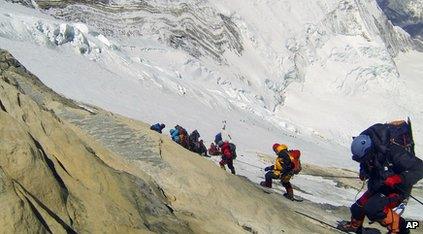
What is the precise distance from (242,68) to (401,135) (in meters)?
38.7

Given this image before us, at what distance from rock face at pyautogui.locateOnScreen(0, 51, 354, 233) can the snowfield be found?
6963 mm

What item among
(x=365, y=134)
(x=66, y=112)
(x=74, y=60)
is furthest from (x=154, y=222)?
(x=74, y=60)

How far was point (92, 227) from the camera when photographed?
5.51 metres

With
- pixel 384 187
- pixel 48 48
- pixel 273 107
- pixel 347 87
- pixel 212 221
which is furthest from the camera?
pixel 347 87

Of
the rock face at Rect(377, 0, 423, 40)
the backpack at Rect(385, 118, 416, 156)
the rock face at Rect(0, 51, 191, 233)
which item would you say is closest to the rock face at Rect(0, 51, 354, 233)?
the rock face at Rect(0, 51, 191, 233)

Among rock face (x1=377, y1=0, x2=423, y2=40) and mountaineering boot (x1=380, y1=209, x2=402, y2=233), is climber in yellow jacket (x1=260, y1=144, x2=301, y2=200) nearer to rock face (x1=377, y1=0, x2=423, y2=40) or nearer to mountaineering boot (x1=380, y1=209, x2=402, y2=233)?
mountaineering boot (x1=380, y1=209, x2=402, y2=233)

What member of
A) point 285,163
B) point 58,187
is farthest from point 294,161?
point 58,187

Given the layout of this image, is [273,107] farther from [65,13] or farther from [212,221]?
[212,221]

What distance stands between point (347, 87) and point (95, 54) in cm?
2709

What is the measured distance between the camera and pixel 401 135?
7.25 meters

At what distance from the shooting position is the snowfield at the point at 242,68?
2488 cm

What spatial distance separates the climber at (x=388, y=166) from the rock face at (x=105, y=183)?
1786 mm

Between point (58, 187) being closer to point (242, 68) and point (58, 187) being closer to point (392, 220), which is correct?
point (392, 220)

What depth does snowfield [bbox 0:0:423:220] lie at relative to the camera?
81.6 feet
